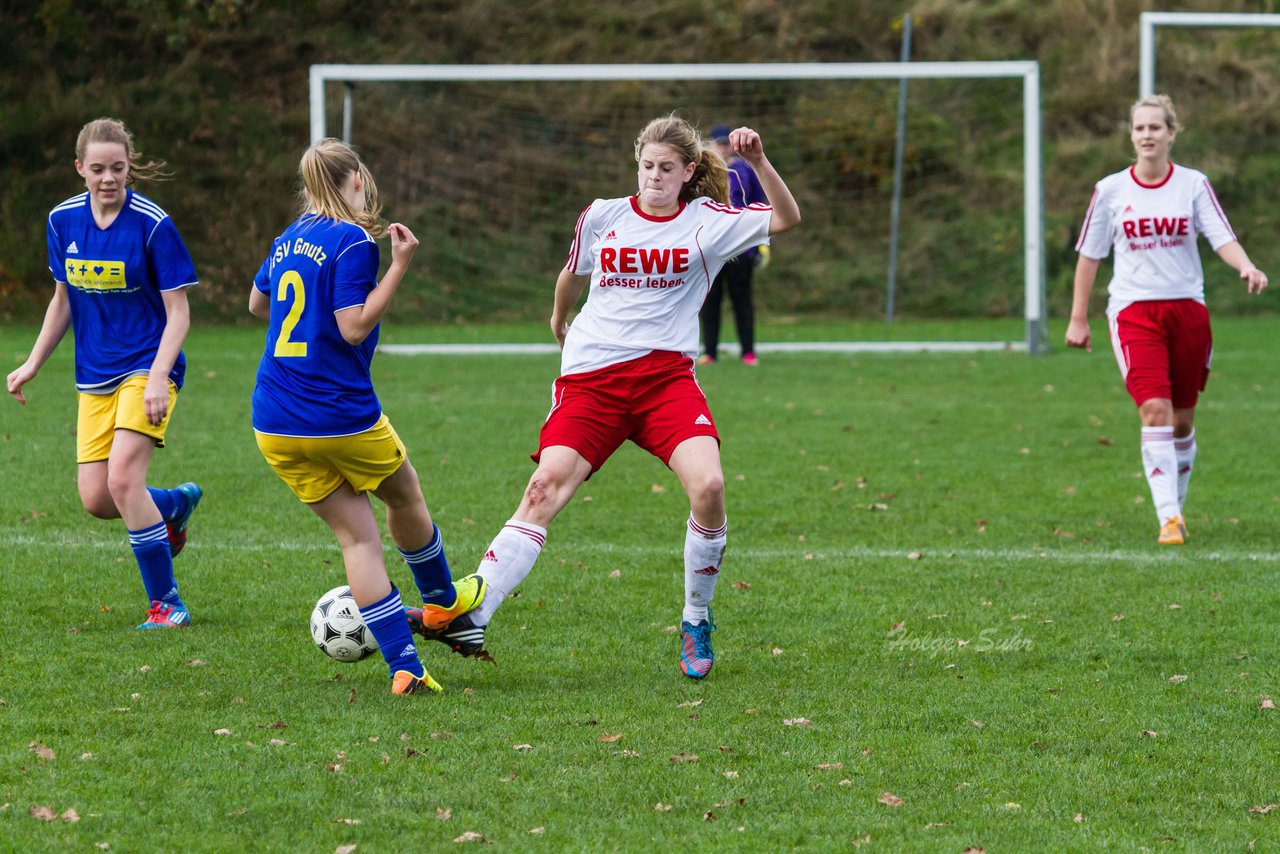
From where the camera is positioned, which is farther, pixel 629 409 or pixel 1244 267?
pixel 1244 267

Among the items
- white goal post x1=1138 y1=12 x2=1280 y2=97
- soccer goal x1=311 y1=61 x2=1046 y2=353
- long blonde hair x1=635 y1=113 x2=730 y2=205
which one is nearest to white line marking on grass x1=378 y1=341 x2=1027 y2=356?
soccer goal x1=311 y1=61 x2=1046 y2=353

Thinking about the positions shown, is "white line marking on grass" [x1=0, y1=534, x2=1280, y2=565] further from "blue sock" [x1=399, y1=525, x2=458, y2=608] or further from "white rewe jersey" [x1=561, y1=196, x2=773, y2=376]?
"white rewe jersey" [x1=561, y1=196, x2=773, y2=376]

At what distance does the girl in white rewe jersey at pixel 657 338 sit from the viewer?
5094mm

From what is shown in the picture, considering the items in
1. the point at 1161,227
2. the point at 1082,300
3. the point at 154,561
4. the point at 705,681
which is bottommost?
the point at 705,681

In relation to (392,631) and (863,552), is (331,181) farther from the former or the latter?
(863,552)

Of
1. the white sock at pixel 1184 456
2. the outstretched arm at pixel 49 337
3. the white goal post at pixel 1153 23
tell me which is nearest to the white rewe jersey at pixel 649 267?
the outstretched arm at pixel 49 337

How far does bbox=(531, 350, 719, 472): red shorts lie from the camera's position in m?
5.12

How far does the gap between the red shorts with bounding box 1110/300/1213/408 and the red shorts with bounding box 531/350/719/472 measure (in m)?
3.34

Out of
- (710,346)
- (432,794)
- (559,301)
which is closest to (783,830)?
(432,794)

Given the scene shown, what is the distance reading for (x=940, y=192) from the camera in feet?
75.7

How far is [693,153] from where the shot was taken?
5207 millimetres

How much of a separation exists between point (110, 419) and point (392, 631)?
1.71m

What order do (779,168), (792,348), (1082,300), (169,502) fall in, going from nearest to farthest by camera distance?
(169,502) < (1082,300) < (792,348) < (779,168)

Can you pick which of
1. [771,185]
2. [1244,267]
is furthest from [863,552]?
[771,185]
